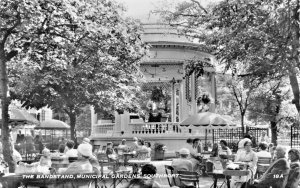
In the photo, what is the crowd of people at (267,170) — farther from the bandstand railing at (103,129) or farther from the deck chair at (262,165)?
the bandstand railing at (103,129)

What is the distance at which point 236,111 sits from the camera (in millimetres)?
47750

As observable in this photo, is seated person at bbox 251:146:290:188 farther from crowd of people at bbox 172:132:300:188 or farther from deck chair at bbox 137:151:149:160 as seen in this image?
deck chair at bbox 137:151:149:160

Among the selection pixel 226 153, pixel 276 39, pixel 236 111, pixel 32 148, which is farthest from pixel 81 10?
pixel 236 111

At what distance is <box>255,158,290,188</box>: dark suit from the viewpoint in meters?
8.95

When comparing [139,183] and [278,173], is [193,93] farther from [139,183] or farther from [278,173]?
[139,183]

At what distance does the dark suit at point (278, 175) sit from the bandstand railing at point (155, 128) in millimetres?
17522

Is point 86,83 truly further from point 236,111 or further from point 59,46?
point 236,111

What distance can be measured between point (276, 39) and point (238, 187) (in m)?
3.95

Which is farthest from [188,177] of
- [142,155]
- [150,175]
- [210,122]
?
[210,122]

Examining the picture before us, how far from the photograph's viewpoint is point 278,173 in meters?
9.01

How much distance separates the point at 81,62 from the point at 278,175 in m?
12.1

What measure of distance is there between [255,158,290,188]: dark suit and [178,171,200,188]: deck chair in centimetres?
136

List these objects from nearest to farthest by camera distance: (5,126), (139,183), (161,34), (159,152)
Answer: (139,183) < (5,126) < (159,152) < (161,34)

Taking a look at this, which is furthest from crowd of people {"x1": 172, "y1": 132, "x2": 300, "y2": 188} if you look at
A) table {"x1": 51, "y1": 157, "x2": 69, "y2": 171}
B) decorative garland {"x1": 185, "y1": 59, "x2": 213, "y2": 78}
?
decorative garland {"x1": 185, "y1": 59, "x2": 213, "y2": 78}
